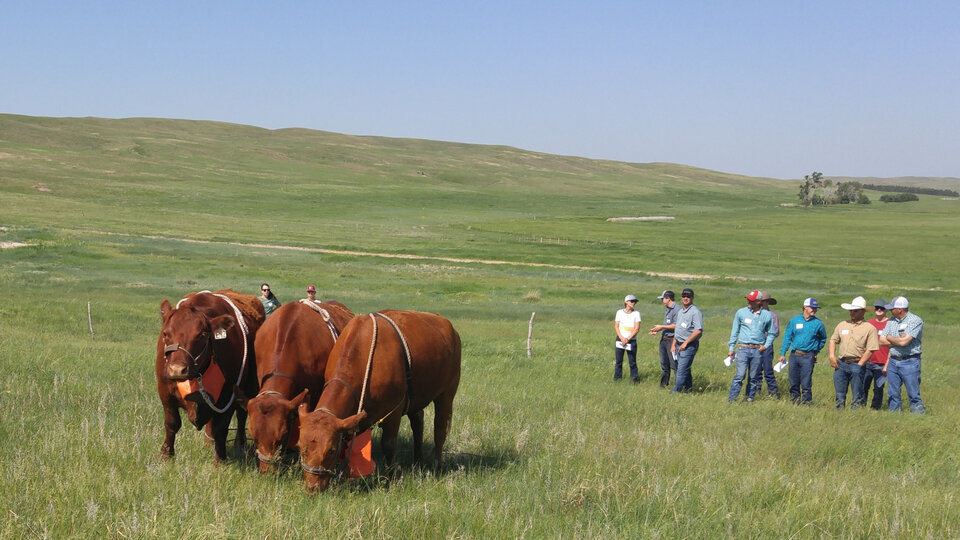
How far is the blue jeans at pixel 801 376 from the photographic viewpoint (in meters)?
13.7

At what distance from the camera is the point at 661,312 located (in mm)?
31641

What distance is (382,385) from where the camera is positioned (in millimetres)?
6793

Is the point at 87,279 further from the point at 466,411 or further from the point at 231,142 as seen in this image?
the point at 231,142

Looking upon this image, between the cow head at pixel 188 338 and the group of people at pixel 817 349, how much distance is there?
29.3 ft

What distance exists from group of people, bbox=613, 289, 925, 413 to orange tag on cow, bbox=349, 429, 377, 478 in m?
8.39

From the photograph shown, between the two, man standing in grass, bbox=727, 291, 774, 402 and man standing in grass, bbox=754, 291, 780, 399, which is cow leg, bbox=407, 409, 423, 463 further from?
man standing in grass, bbox=754, 291, 780, 399

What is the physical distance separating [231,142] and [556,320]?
153316mm

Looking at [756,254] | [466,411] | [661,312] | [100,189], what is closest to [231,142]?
[100,189]

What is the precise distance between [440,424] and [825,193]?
147595 mm

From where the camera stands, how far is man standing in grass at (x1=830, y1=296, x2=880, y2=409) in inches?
515

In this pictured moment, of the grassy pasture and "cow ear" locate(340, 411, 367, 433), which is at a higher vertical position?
"cow ear" locate(340, 411, 367, 433)

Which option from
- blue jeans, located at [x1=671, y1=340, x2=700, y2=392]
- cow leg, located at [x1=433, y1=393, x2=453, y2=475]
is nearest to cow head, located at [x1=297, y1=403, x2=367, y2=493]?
cow leg, located at [x1=433, y1=393, x2=453, y2=475]

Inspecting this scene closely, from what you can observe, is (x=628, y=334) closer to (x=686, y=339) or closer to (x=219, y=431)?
(x=686, y=339)

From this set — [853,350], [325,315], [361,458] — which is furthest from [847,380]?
[361,458]
